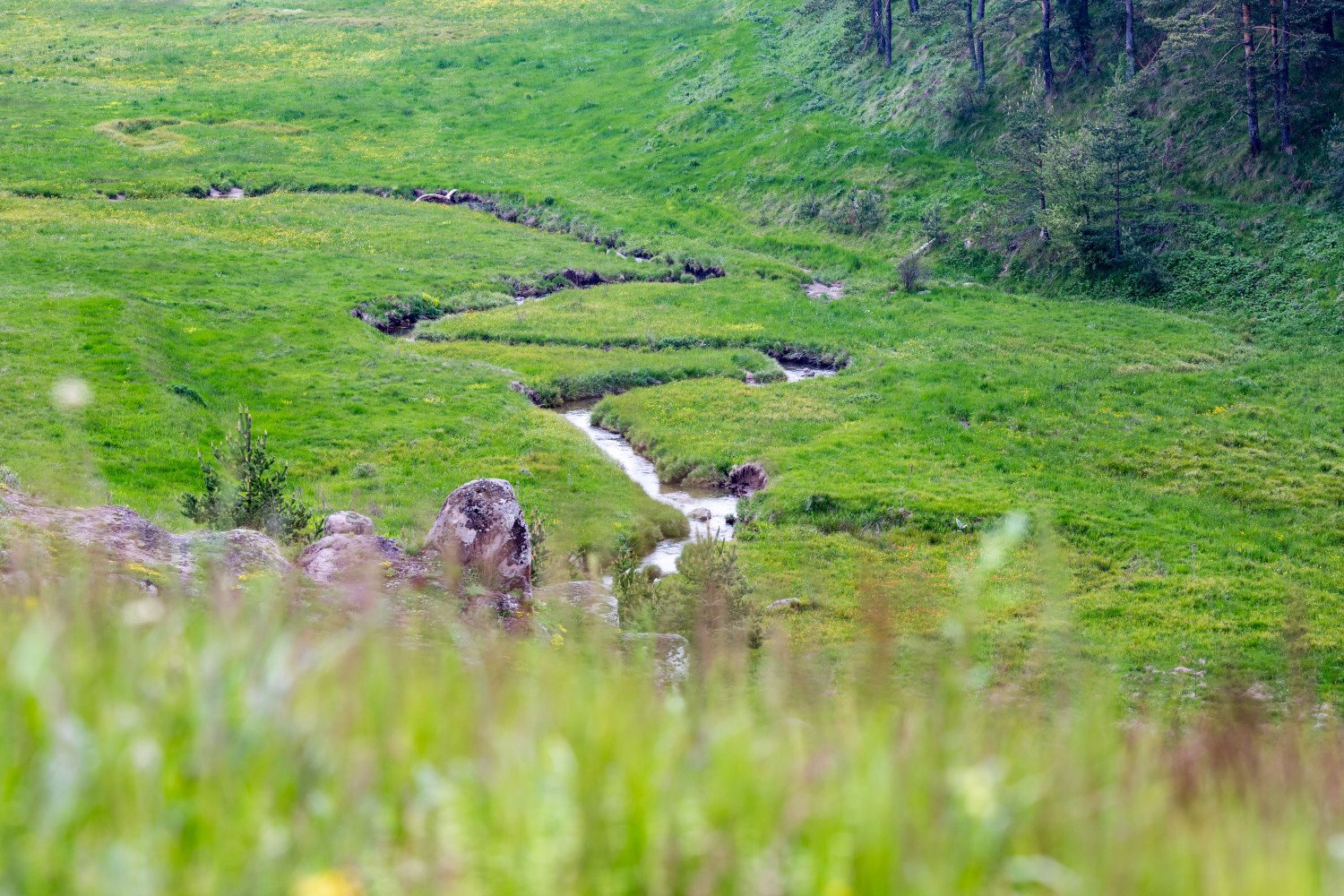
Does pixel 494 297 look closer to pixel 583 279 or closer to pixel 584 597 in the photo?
pixel 583 279

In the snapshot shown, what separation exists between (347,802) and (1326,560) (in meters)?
27.0

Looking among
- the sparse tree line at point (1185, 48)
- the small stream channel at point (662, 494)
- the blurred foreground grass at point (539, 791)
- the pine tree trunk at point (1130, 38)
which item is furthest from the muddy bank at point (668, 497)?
the pine tree trunk at point (1130, 38)

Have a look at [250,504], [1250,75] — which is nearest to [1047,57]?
[1250,75]

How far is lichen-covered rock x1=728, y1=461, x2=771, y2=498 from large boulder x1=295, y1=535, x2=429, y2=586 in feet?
55.7

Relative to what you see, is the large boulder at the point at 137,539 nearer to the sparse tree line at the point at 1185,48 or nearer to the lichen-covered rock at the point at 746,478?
the lichen-covered rock at the point at 746,478

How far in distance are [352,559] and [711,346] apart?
110ft

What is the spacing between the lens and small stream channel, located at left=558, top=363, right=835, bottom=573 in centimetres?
2761

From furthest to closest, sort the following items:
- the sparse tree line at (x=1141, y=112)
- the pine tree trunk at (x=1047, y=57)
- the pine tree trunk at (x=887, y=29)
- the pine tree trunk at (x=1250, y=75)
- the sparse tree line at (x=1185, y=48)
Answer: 1. the pine tree trunk at (x=887, y=29)
2. the pine tree trunk at (x=1047, y=57)
3. the sparse tree line at (x=1185, y=48)
4. the sparse tree line at (x=1141, y=112)
5. the pine tree trunk at (x=1250, y=75)

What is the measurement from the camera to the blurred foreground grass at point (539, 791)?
229 centimetres

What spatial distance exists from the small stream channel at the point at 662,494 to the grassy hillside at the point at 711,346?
693mm

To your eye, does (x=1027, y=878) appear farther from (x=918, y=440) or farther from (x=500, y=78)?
(x=500, y=78)

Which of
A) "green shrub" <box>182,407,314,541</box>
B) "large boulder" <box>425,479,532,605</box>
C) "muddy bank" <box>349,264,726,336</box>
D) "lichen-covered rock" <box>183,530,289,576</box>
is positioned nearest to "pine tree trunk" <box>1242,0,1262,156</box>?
"muddy bank" <box>349,264,726,336</box>

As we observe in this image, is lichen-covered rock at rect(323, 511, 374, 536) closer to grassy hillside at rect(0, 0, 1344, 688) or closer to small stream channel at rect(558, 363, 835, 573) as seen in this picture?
grassy hillside at rect(0, 0, 1344, 688)

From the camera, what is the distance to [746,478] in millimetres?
32531
